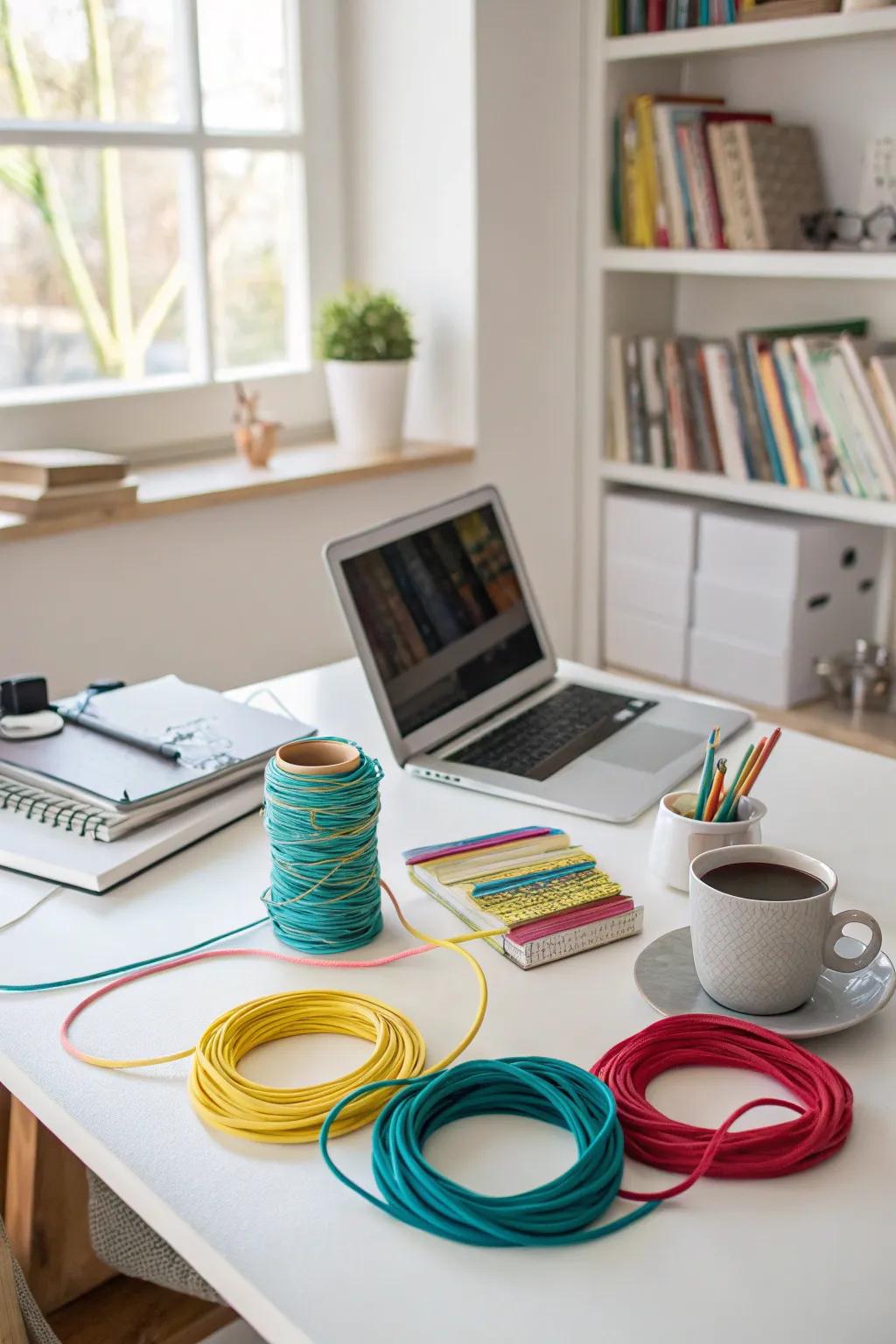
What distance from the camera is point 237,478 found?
2.49 meters

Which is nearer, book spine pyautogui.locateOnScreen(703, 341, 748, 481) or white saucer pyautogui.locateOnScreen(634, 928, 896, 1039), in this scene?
white saucer pyautogui.locateOnScreen(634, 928, 896, 1039)

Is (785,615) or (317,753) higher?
(317,753)

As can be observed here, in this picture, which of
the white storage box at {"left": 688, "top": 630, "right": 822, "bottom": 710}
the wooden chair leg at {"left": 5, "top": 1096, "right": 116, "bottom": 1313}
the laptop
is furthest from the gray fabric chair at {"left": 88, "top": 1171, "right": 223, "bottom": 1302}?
the white storage box at {"left": 688, "top": 630, "right": 822, "bottom": 710}

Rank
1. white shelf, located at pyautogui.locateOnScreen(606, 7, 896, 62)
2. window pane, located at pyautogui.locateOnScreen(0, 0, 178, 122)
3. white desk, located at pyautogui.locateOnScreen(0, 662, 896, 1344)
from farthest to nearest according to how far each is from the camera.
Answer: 1. window pane, located at pyautogui.locateOnScreen(0, 0, 178, 122)
2. white shelf, located at pyautogui.locateOnScreen(606, 7, 896, 62)
3. white desk, located at pyautogui.locateOnScreen(0, 662, 896, 1344)

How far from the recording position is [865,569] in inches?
105

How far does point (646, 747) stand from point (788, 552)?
1.20m

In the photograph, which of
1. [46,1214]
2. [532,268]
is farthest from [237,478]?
[46,1214]

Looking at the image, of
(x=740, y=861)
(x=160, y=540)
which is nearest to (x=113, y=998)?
(x=740, y=861)

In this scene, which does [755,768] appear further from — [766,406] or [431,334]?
[431,334]

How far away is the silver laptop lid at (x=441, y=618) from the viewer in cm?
139

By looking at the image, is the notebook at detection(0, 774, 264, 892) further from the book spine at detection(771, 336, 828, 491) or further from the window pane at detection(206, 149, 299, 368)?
the window pane at detection(206, 149, 299, 368)

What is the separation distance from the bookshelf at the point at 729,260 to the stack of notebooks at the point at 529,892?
148cm

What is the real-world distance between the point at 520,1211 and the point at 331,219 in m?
2.47

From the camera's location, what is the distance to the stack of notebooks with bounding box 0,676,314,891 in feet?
3.86
